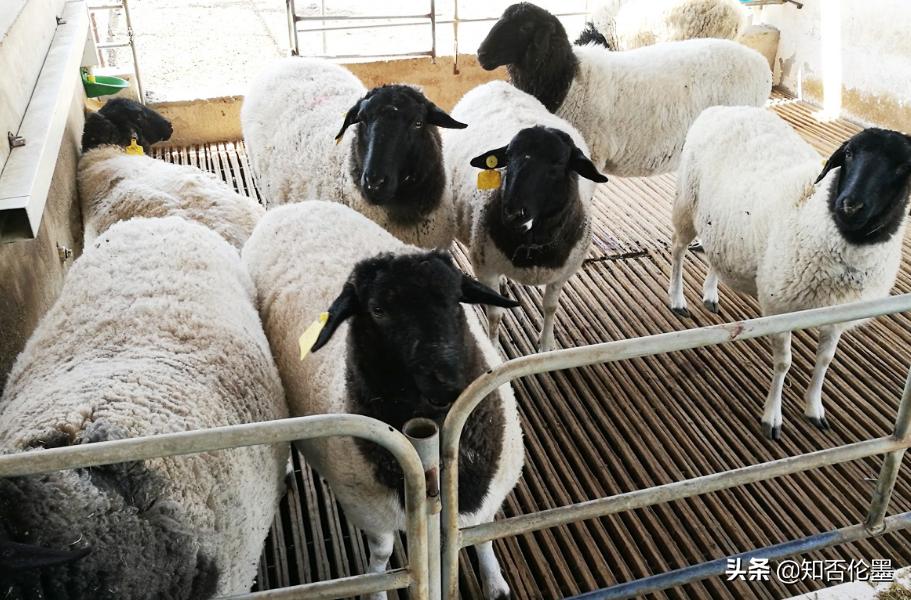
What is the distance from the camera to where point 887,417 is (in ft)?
11.7

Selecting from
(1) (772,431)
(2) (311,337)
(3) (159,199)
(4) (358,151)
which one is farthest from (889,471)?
(3) (159,199)

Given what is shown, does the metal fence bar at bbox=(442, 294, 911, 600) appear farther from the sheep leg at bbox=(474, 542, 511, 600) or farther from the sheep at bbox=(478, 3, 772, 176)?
the sheep at bbox=(478, 3, 772, 176)

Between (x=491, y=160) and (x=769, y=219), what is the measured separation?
146cm

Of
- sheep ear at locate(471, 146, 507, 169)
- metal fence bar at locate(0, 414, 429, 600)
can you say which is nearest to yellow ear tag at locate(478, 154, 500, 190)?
sheep ear at locate(471, 146, 507, 169)

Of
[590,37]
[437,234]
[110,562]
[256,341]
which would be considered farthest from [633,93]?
[110,562]

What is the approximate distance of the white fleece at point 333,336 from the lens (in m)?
2.25

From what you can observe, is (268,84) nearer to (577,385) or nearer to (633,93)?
(633,93)

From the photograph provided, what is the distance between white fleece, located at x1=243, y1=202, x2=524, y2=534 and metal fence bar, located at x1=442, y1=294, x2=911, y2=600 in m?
0.55

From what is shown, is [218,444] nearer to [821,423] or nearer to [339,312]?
[339,312]

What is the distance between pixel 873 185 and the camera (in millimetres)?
2895

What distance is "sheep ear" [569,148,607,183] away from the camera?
11.1 feet

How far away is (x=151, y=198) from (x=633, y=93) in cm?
361

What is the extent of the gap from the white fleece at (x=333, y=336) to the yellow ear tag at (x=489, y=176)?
641 mm

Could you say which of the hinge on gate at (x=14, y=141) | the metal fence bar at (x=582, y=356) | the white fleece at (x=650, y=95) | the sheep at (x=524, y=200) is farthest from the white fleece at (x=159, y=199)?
the white fleece at (x=650, y=95)
